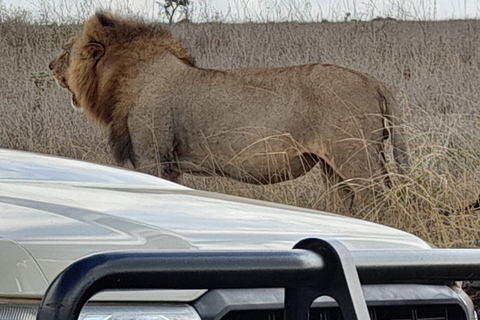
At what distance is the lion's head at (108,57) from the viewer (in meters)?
8.05

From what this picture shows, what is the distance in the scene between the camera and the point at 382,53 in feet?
49.6

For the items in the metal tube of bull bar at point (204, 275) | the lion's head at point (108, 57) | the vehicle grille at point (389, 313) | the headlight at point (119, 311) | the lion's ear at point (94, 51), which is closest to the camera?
the metal tube of bull bar at point (204, 275)

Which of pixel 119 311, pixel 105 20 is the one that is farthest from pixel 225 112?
pixel 119 311

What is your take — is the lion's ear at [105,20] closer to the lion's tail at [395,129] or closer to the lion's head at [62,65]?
the lion's head at [62,65]

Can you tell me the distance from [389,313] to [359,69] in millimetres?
11617

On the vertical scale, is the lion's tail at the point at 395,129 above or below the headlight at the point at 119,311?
below

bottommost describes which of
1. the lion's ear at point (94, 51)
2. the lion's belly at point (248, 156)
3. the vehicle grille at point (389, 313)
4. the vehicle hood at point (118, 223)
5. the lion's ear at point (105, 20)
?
the lion's belly at point (248, 156)

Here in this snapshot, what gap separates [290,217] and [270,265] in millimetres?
884

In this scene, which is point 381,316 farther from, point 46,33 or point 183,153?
point 46,33

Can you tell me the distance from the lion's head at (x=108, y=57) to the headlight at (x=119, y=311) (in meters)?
6.36

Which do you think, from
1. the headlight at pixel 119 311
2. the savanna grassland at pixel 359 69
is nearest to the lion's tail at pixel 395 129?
the savanna grassland at pixel 359 69

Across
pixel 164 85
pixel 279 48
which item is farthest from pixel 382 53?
pixel 164 85

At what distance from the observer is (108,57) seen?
26.9 feet

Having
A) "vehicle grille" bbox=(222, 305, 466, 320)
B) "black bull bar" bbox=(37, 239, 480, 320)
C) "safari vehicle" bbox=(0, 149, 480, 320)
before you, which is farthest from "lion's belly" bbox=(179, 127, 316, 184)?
"black bull bar" bbox=(37, 239, 480, 320)
